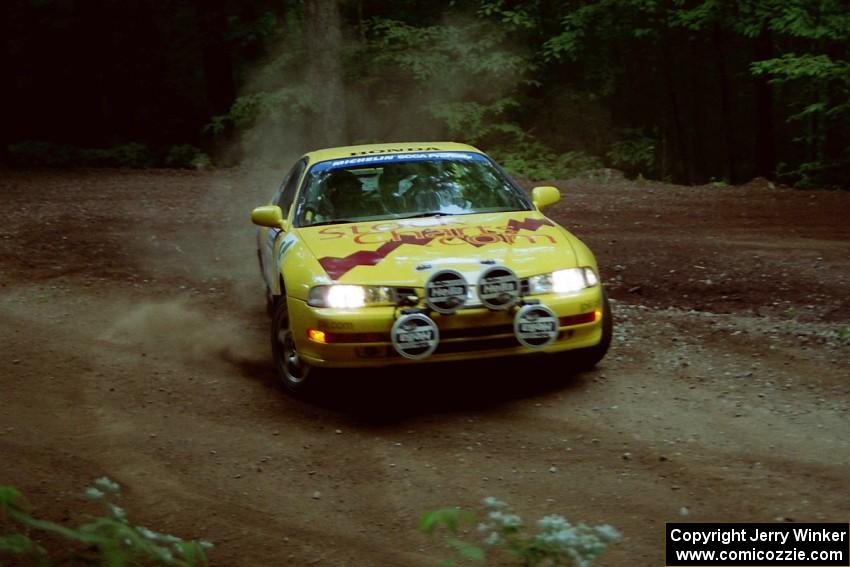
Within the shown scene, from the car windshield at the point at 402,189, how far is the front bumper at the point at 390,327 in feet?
4.58

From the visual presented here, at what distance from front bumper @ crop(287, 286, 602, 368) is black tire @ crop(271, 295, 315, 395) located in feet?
1.36

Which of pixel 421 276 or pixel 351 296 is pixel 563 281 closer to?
pixel 421 276

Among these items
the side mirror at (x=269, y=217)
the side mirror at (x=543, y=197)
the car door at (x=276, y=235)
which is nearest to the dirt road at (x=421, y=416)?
the car door at (x=276, y=235)

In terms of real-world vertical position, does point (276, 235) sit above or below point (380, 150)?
below

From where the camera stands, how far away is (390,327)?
6738 mm

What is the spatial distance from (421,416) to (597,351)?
1.39m

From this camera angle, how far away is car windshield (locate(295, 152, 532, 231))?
8180 mm

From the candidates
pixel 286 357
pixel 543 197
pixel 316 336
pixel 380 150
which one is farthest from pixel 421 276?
pixel 380 150

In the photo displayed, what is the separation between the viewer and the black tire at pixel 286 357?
7.43 metres

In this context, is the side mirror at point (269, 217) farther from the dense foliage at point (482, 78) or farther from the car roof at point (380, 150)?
the dense foliage at point (482, 78)

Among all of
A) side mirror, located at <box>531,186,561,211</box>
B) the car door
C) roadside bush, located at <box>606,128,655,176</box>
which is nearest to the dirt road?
the car door

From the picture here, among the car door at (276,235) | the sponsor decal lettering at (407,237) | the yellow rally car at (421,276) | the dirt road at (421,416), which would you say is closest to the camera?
the dirt road at (421,416)

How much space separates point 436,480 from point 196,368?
3077 mm

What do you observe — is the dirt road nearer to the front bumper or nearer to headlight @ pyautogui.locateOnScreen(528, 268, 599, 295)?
the front bumper
